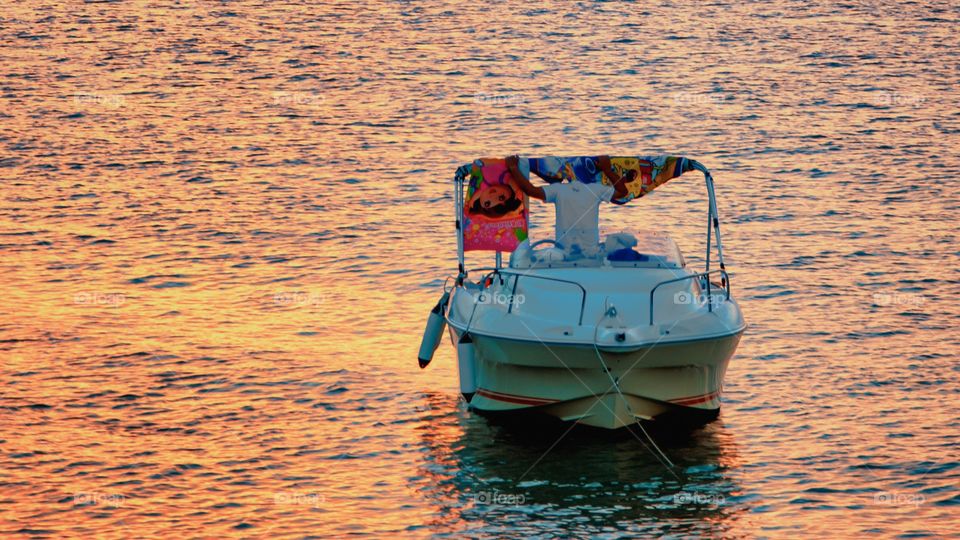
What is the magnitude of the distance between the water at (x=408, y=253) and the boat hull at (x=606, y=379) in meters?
0.45

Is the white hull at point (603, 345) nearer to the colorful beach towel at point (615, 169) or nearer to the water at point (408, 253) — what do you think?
the water at point (408, 253)

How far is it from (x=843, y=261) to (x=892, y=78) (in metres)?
15.4

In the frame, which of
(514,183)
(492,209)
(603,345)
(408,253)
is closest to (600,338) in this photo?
(603,345)

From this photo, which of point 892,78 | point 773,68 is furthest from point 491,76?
point 892,78

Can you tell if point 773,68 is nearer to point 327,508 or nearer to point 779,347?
point 779,347

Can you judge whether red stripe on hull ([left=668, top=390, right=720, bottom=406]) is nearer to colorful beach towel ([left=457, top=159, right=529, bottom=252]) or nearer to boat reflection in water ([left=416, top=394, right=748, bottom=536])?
boat reflection in water ([left=416, top=394, right=748, bottom=536])

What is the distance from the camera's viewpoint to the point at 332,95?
3953 cm

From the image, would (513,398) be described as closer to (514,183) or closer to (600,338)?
(600,338)

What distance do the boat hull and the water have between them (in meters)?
0.45

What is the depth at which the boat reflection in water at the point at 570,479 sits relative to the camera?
16.4m

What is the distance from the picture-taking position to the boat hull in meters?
17.6

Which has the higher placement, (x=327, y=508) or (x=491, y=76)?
(x=491, y=76)

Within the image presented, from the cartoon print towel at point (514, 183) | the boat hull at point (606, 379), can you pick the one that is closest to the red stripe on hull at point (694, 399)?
the boat hull at point (606, 379)

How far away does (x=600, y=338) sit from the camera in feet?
57.0
